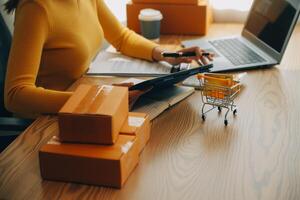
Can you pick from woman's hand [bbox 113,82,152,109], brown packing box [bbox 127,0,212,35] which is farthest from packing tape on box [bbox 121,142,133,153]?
brown packing box [bbox 127,0,212,35]

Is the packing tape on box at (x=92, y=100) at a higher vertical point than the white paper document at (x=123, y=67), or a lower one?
higher

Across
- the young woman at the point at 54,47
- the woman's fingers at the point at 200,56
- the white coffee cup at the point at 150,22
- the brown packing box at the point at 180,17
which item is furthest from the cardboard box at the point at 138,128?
the brown packing box at the point at 180,17

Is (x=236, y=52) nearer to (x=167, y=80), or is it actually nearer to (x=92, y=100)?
(x=167, y=80)

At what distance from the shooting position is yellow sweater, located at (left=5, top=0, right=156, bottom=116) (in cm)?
135

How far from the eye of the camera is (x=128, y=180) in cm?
103

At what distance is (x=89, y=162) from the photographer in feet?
3.22

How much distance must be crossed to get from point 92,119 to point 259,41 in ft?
3.46

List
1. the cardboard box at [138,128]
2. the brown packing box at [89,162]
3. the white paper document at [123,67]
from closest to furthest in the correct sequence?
the brown packing box at [89,162] → the cardboard box at [138,128] → the white paper document at [123,67]

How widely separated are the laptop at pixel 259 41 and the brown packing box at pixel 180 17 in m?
0.15

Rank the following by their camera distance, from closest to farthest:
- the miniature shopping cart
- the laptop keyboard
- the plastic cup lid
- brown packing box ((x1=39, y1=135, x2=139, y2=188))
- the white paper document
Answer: brown packing box ((x1=39, y1=135, x2=139, y2=188)) < the miniature shopping cart < the white paper document < the laptop keyboard < the plastic cup lid

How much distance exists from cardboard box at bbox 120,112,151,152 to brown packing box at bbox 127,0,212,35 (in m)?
1.01

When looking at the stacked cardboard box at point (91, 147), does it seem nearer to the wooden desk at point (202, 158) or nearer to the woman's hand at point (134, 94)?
the wooden desk at point (202, 158)

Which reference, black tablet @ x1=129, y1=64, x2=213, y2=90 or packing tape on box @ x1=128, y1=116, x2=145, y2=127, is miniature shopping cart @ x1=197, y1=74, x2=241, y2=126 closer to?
black tablet @ x1=129, y1=64, x2=213, y2=90

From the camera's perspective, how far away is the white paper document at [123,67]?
1.60 meters
